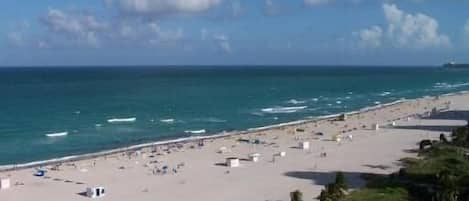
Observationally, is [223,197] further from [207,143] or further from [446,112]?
[446,112]

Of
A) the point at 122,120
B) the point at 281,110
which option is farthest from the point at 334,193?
the point at 281,110

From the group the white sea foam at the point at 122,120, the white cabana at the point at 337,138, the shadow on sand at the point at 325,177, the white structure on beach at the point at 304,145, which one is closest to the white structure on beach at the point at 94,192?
the shadow on sand at the point at 325,177

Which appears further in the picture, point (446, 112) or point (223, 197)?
point (446, 112)

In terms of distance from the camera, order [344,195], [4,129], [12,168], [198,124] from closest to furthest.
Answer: [344,195]
[12,168]
[4,129]
[198,124]

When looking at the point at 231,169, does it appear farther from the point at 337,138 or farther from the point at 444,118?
the point at 444,118

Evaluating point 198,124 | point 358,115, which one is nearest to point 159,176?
point 198,124

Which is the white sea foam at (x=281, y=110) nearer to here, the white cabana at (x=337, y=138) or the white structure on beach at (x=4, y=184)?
the white cabana at (x=337, y=138)

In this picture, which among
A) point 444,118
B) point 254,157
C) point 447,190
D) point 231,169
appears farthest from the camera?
point 444,118
